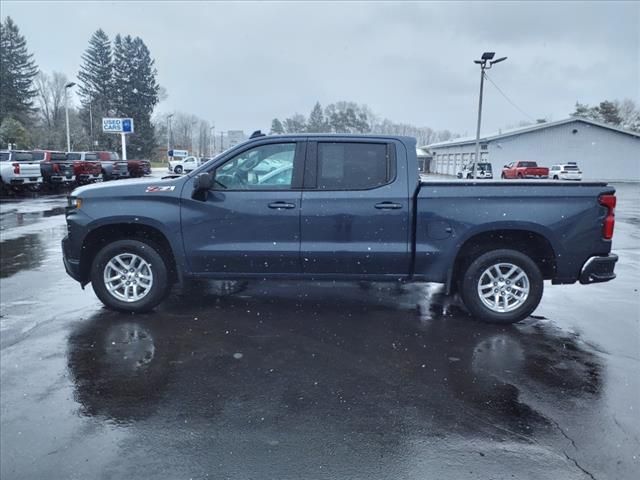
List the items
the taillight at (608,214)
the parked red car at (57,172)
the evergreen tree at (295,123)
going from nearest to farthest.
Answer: the taillight at (608,214) < the parked red car at (57,172) < the evergreen tree at (295,123)

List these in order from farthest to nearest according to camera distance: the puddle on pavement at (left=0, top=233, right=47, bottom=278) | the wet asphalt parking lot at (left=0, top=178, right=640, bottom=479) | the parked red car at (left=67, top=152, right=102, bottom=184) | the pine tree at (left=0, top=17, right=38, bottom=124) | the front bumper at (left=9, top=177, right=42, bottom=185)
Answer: the pine tree at (left=0, top=17, right=38, bottom=124)
the parked red car at (left=67, top=152, right=102, bottom=184)
the front bumper at (left=9, top=177, right=42, bottom=185)
the puddle on pavement at (left=0, top=233, right=47, bottom=278)
the wet asphalt parking lot at (left=0, top=178, right=640, bottom=479)

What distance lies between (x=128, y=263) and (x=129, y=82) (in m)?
67.1

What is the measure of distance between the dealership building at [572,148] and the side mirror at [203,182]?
3934 cm

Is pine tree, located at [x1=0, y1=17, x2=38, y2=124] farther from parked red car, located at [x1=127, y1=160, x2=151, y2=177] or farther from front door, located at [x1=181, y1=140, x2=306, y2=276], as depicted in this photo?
front door, located at [x1=181, y1=140, x2=306, y2=276]

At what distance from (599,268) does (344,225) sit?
262 cm

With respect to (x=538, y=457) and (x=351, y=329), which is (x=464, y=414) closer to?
(x=538, y=457)

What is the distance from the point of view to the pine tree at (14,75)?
5869cm

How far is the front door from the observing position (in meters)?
5.15

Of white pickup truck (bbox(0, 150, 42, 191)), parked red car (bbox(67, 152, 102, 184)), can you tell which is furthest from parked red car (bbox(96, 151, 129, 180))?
white pickup truck (bbox(0, 150, 42, 191))

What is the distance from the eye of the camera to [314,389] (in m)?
3.73

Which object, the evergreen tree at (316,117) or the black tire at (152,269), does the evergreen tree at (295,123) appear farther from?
the black tire at (152,269)

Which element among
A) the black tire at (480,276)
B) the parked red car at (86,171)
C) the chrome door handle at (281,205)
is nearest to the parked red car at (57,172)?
the parked red car at (86,171)

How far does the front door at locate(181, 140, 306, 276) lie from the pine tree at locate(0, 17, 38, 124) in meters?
63.7

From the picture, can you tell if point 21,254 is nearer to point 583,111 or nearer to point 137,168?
point 137,168
